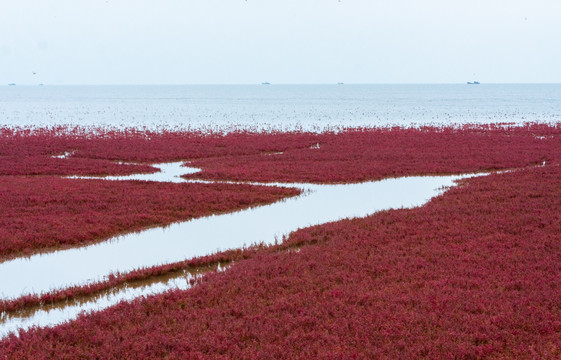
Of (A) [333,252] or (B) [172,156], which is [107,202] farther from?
(B) [172,156]

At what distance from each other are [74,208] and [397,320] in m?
14.7

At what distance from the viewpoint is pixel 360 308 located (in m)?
10.3

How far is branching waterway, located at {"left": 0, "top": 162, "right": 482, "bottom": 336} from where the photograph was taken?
12.4 metres

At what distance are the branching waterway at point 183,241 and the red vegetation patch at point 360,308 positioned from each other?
1.36 meters

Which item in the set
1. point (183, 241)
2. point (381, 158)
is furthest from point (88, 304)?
point (381, 158)

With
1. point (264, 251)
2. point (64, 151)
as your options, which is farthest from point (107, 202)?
point (64, 151)

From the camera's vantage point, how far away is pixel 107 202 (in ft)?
71.7

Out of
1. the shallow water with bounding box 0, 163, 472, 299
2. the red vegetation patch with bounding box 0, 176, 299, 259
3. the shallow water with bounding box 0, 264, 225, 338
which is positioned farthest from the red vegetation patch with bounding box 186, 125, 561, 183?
the shallow water with bounding box 0, 264, 225, 338

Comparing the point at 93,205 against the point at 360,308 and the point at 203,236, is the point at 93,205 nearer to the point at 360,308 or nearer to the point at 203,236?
the point at 203,236

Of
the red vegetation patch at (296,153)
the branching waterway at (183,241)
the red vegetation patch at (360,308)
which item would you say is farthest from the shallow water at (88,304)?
the red vegetation patch at (296,153)

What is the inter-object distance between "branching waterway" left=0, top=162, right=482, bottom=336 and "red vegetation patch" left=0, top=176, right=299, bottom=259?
30.8 inches

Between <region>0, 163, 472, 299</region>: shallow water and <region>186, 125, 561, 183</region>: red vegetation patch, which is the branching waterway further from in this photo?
<region>186, 125, 561, 183</region>: red vegetation patch

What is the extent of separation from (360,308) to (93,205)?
13963 millimetres

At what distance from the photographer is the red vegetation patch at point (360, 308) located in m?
8.82
